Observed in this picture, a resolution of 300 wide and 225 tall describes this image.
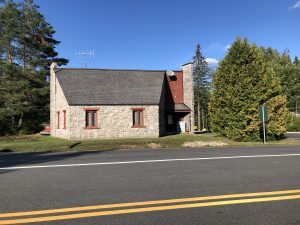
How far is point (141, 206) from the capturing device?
541cm

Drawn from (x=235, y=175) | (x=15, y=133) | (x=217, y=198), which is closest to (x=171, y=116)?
(x=15, y=133)

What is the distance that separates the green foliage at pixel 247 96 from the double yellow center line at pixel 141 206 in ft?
58.4

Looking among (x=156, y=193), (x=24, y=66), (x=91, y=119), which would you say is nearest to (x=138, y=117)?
(x=91, y=119)

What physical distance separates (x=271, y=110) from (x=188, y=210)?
68.1 feet

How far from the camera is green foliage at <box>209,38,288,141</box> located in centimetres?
2353

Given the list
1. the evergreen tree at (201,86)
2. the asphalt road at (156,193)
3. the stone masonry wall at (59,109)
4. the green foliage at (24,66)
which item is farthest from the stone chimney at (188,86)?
the evergreen tree at (201,86)

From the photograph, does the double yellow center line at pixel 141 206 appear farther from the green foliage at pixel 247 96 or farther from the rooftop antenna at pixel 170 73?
the rooftop antenna at pixel 170 73

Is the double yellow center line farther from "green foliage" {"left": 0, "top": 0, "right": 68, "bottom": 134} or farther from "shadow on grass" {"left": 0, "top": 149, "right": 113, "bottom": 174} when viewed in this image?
"green foliage" {"left": 0, "top": 0, "right": 68, "bottom": 134}

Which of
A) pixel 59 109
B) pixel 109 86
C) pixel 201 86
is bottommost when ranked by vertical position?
pixel 59 109

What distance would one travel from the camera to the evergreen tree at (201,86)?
69625mm

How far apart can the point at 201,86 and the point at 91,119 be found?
4937 centimetres

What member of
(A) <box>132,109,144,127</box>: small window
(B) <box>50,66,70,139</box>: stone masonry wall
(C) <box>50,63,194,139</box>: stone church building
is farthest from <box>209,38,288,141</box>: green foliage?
(B) <box>50,66,70,139</box>: stone masonry wall

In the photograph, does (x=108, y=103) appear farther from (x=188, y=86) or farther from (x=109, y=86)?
(x=188, y=86)

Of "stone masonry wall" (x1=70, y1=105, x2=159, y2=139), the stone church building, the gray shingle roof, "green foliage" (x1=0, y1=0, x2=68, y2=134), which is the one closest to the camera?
"stone masonry wall" (x1=70, y1=105, x2=159, y2=139)
